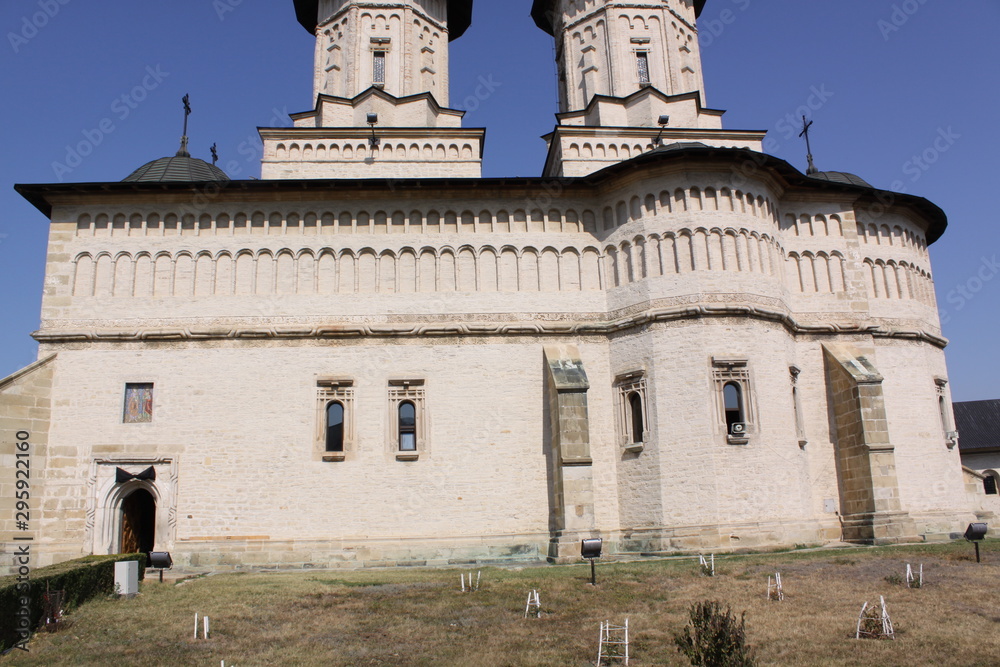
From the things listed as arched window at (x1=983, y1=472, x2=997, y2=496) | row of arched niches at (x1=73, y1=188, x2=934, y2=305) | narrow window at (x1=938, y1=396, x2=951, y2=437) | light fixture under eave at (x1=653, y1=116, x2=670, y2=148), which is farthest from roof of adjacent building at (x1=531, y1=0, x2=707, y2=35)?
arched window at (x1=983, y1=472, x2=997, y2=496)

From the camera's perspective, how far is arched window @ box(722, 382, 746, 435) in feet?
57.2

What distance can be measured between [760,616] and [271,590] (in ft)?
25.6

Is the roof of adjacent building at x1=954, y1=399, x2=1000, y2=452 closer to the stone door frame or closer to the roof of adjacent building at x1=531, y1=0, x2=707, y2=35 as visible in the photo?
the roof of adjacent building at x1=531, y1=0, x2=707, y2=35

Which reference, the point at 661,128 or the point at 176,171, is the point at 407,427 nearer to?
the point at 176,171

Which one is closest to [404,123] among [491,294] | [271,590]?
[491,294]

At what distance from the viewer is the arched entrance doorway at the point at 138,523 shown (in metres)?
17.9

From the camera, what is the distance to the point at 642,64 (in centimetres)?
2462

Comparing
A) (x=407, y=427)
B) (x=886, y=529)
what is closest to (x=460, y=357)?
(x=407, y=427)

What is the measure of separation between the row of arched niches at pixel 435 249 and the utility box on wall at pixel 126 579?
8139 millimetres

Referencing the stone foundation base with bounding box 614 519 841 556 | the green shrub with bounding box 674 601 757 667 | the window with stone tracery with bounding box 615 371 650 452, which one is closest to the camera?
the green shrub with bounding box 674 601 757 667

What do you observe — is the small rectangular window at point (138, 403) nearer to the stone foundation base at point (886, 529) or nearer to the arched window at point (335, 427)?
the arched window at point (335, 427)

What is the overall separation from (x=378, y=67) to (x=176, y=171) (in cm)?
724

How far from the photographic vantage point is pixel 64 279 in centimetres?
1892

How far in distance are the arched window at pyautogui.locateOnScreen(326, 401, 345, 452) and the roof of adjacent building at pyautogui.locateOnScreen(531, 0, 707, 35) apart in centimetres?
1705
